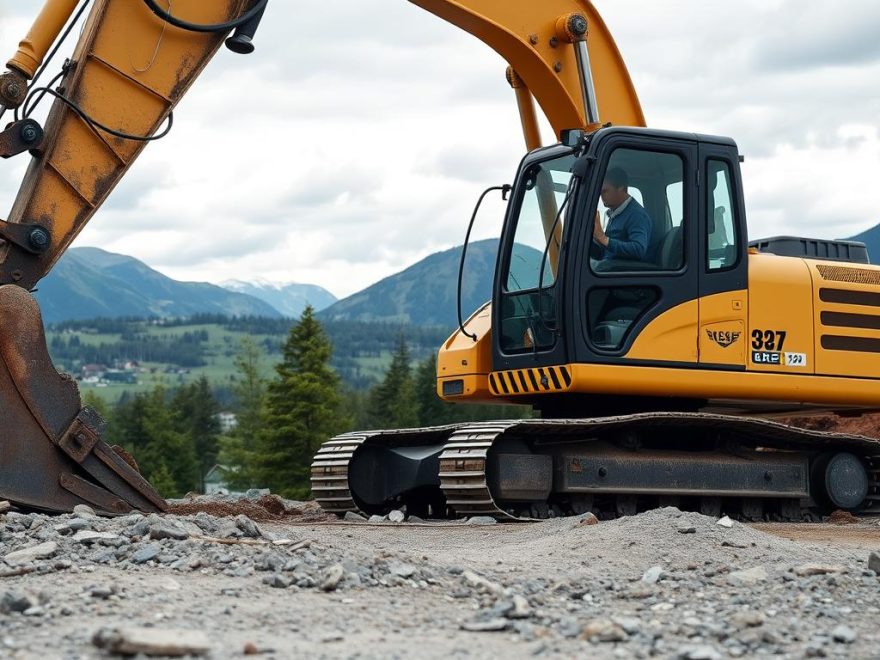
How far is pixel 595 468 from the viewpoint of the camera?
1097cm

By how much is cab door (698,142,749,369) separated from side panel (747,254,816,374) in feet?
0.42

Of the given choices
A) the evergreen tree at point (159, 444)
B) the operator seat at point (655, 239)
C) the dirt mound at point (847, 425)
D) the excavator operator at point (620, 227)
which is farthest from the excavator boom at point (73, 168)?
the evergreen tree at point (159, 444)

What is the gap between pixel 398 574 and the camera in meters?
6.50

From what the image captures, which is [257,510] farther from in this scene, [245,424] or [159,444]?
[245,424]

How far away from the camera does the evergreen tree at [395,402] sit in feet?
224

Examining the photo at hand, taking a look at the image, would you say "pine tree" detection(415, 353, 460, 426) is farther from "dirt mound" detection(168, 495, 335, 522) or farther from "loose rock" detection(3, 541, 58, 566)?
"loose rock" detection(3, 541, 58, 566)

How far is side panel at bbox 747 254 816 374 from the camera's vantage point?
11422mm

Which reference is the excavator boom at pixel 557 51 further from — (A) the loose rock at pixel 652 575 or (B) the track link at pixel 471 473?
(A) the loose rock at pixel 652 575

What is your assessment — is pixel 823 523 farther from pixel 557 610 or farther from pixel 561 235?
pixel 557 610

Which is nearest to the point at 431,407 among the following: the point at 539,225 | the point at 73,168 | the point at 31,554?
the point at 539,225

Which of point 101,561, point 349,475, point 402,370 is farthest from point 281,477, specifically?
point 101,561

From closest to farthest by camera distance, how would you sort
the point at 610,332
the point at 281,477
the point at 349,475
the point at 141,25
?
the point at 141,25
the point at 610,332
the point at 349,475
the point at 281,477

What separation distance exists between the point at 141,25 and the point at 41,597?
5.32 metres

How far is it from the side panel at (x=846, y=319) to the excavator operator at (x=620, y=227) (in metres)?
2.05
